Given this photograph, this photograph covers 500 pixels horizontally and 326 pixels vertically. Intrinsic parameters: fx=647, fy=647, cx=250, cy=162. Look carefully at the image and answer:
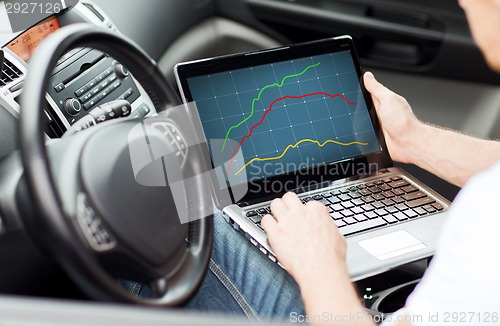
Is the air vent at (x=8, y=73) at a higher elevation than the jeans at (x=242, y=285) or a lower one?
higher

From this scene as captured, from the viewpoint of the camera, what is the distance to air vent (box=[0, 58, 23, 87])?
1.14 m

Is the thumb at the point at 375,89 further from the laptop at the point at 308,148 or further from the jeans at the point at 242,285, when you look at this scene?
the jeans at the point at 242,285

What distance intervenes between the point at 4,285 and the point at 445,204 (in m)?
0.78

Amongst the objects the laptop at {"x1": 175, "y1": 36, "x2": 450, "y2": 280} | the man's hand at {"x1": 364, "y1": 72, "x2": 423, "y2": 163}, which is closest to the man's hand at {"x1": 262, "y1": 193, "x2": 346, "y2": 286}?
the laptop at {"x1": 175, "y1": 36, "x2": 450, "y2": 280}

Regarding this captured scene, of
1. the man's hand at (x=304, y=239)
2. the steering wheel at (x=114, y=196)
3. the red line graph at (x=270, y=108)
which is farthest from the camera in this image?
the red line graph at (x=270, y=108)

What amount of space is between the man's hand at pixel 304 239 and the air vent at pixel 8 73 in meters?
0.51

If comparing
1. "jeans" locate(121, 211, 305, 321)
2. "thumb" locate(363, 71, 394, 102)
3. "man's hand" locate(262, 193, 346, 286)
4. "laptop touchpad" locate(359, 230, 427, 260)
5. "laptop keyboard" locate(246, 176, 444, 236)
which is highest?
"thumb" locate(363, 71, 394, 102)

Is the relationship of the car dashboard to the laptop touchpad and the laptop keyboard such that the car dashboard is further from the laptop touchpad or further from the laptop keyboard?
the laptop touchpad

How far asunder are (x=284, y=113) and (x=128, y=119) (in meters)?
0.37

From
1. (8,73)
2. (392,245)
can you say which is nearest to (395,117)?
(392,245)

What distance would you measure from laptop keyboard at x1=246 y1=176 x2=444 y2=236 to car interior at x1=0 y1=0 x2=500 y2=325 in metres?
0.11

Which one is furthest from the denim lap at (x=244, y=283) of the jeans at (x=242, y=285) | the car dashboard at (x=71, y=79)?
the car dashboard at (x=71, y=79)

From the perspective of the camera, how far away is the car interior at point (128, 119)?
0.72m

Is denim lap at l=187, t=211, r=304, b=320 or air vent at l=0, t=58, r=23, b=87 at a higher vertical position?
air vent at l=0, t=58, r=23, b=87
